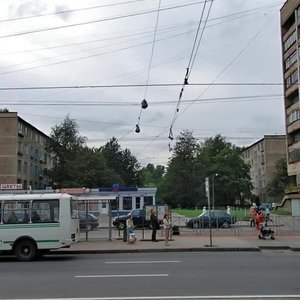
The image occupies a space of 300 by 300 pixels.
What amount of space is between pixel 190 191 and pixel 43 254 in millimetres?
91272

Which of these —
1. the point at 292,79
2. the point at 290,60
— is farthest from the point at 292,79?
the point at 290,60

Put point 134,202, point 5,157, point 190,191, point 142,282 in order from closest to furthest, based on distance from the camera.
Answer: point 142,282 < point 134,202 < point 5,157 < point 190,191

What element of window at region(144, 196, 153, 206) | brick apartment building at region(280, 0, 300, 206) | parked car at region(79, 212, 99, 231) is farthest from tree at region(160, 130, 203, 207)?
parked car at region(79, 212, 99, 231)

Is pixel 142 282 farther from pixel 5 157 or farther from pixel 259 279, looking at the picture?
pixel 5 157

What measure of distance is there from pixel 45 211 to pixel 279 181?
92.3 metres

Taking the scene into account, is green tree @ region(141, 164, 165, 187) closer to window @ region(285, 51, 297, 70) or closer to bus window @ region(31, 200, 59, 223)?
window @ region(285, 51, 297, 70)

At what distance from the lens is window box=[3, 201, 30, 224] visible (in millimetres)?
18703

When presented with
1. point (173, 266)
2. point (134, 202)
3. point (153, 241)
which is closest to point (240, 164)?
point (134, 202)

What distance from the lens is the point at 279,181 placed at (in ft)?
347

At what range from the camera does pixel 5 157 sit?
84.7 meters

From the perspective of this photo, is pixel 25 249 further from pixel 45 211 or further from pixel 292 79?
pixel 292 79

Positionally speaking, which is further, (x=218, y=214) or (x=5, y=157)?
(x=5, y=157)

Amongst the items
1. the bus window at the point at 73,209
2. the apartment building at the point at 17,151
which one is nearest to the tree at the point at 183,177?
the apartment building at the point at 17,151

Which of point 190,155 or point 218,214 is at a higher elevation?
point 190,155
